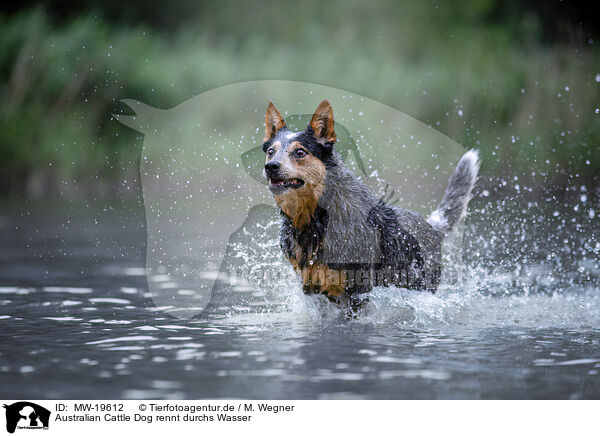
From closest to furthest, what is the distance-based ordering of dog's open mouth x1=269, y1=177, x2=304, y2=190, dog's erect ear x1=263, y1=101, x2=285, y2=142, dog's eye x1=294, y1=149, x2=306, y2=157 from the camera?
1. dog's open mouth x1=269, y1=177, x2=304, y2=190
2. dog's eye x1=294, y1=149, x2=306, y2=157
3. dog's erect ear x1=263, y1=101, x2=285, y2=142

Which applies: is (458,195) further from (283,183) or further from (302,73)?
(302,73)

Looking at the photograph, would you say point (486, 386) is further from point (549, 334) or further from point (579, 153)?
point (579, 153)

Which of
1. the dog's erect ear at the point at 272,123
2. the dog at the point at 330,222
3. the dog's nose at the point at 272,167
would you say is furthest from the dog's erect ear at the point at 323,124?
the dog's nose at the point at 272,167

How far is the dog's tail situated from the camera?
6.89m

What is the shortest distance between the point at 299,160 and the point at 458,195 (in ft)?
6.96

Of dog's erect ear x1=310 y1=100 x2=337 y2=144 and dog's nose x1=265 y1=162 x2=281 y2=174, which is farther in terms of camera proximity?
dog's erect ear x1=310 y1=100 x2=337 y2=144

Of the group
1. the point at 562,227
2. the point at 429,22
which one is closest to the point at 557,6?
the point at 429,22

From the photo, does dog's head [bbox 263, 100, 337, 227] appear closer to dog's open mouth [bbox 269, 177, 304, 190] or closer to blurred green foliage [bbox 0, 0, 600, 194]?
dog's open mouth [bbox 269, 177, 304, 190]

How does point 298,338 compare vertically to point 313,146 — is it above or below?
below

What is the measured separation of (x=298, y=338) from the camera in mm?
5336

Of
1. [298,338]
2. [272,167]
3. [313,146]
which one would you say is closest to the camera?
[272,167]
